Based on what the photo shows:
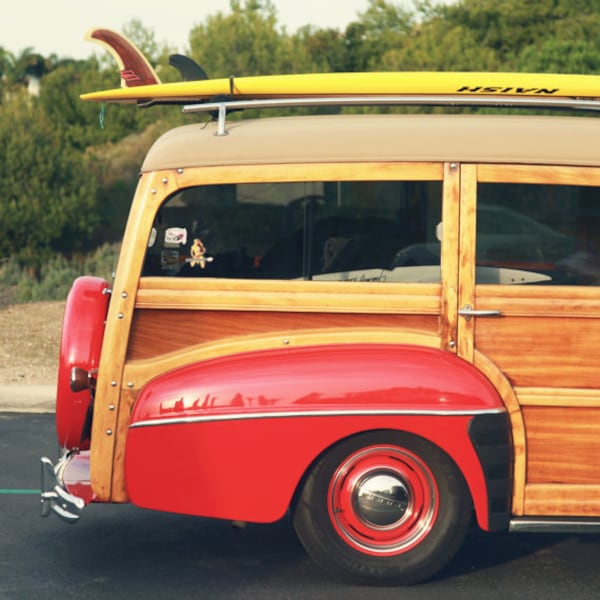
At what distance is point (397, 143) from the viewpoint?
5582 millimetres

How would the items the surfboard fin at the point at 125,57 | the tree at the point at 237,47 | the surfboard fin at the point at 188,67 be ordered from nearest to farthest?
the surfboard fin at the point at 125,57
the surfboard fin at the point at 188,67
the tree at the point at 237,47

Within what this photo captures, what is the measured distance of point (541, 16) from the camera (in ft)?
119

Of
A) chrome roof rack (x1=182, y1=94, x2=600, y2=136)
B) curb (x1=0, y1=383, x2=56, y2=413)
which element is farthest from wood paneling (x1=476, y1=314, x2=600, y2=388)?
curb (x1=0, y1=383, x2=56, y2=413)

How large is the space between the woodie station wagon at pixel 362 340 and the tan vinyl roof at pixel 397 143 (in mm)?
11

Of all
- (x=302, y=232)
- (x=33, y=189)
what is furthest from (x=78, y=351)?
(x=33, y=189)

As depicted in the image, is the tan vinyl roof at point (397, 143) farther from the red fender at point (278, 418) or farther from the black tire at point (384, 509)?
the black tire at point (384, 509)

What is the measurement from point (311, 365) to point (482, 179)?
1184mm

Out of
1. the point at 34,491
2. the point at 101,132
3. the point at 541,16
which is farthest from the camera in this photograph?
the point at 541,16

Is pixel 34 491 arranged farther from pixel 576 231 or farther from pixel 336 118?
pixel 576 231

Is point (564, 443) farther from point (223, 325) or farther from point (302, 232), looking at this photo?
point (223, 325)

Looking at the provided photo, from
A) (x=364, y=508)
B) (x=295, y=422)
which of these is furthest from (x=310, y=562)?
(x=295, y=422)

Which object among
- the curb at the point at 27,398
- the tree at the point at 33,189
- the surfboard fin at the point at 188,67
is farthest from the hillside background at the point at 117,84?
the surfboard fin at the point at 188,67

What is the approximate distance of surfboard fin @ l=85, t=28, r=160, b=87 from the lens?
19.9ft

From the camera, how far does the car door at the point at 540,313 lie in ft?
18.0
